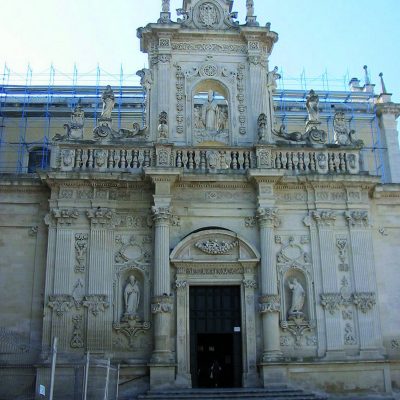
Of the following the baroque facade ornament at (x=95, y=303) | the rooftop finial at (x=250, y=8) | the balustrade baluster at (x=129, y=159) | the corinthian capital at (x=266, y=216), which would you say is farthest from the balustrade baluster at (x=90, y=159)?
the rooftop finial at (x=250, y=8)

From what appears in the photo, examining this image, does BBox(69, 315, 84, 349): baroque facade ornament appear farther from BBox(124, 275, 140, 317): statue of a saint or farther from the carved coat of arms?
the carved coat of arms

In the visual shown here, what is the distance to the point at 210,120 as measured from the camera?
2172 cm

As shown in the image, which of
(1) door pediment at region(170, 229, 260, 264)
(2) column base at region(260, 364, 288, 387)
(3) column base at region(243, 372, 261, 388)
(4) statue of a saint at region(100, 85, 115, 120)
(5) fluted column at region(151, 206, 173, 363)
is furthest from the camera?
(4) statue of a saint at region(100, 85, 115, 120)

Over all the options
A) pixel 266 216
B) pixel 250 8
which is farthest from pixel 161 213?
pixel 250 8

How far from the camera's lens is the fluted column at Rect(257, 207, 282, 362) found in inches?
736

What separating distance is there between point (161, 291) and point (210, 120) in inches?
256

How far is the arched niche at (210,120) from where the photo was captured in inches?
846

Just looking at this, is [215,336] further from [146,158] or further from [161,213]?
[146,158]

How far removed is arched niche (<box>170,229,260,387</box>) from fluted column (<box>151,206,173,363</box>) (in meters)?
0.40

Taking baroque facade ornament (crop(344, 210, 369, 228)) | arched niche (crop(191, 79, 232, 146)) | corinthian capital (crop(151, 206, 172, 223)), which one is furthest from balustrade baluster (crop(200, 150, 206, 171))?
baroque facade ornament (crop(344, 210, 369, 228))

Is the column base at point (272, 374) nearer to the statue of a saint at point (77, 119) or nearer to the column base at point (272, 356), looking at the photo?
the column base at point (272, 356)

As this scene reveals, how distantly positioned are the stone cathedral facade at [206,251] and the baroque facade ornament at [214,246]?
0.18 feet

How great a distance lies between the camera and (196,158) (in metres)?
20.5

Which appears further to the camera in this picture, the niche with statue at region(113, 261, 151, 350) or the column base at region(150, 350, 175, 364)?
the niche with statue at region(113, 261, 151, 350)
